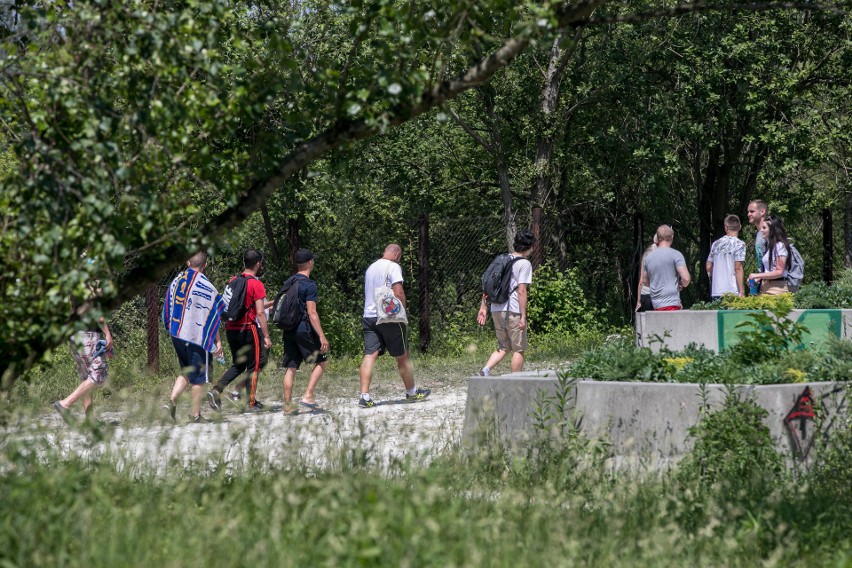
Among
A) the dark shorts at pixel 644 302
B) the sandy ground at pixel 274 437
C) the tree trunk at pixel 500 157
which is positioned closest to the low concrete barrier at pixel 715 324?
the dark shorts at pixel 644 302

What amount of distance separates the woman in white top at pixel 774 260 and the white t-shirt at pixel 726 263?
0.45m

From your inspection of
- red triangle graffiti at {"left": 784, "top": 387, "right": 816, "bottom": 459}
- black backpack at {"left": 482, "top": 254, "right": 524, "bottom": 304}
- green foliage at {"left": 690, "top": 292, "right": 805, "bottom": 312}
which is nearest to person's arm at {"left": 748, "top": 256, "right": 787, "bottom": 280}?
green foliage at {"left": 690, "top": 292, "right": 805, "bottom": 312}

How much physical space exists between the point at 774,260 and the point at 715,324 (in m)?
1.66

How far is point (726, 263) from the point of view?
1348cm

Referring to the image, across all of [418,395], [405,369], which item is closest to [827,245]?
[418,395]

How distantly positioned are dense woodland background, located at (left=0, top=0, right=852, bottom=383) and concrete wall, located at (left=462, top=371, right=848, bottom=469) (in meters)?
1.91

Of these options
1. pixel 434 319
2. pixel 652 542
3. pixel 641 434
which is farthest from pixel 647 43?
pixel 652 542

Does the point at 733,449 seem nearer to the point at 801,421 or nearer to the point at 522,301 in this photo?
the point at 801,421

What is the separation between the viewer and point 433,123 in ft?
68.4

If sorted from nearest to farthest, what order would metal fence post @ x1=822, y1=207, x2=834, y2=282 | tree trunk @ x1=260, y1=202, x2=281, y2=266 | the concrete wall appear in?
the concrete wall < tree trunk @ x1=260, y1=202, x2=281, y2=266 < metal fence post @ x1=822, y1=207, x2=834, y2=282

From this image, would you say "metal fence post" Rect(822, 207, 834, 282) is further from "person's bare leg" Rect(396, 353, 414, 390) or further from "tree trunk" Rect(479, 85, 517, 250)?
"person's bare leg" Rect(396, 353, 414, 390)

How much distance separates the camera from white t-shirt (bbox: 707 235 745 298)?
13438 millimetres

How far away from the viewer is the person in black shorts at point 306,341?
1114 cm

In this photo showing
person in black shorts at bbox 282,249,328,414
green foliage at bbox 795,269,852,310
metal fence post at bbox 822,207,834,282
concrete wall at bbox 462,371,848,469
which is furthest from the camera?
metal fence post at bbox 822,207,834,282
